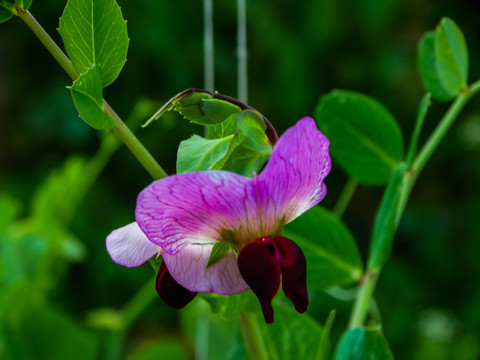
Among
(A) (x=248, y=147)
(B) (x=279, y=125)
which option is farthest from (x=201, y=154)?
(B) (x=279, y=125)

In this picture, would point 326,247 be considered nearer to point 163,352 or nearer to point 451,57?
point 451,57

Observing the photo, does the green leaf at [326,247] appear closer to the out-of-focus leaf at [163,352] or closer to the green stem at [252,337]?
the green stem at [252,337]

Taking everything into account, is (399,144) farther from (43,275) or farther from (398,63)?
(398,63)

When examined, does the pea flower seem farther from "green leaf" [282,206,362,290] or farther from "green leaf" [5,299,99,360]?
"green leaf" [5,299,99,360]

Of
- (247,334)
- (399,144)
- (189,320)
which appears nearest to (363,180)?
(399,144)

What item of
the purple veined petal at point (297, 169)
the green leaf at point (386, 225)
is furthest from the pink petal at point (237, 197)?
the green leaf at point (386, 225)

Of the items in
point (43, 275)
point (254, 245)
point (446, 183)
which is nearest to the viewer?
point (254, 245)
